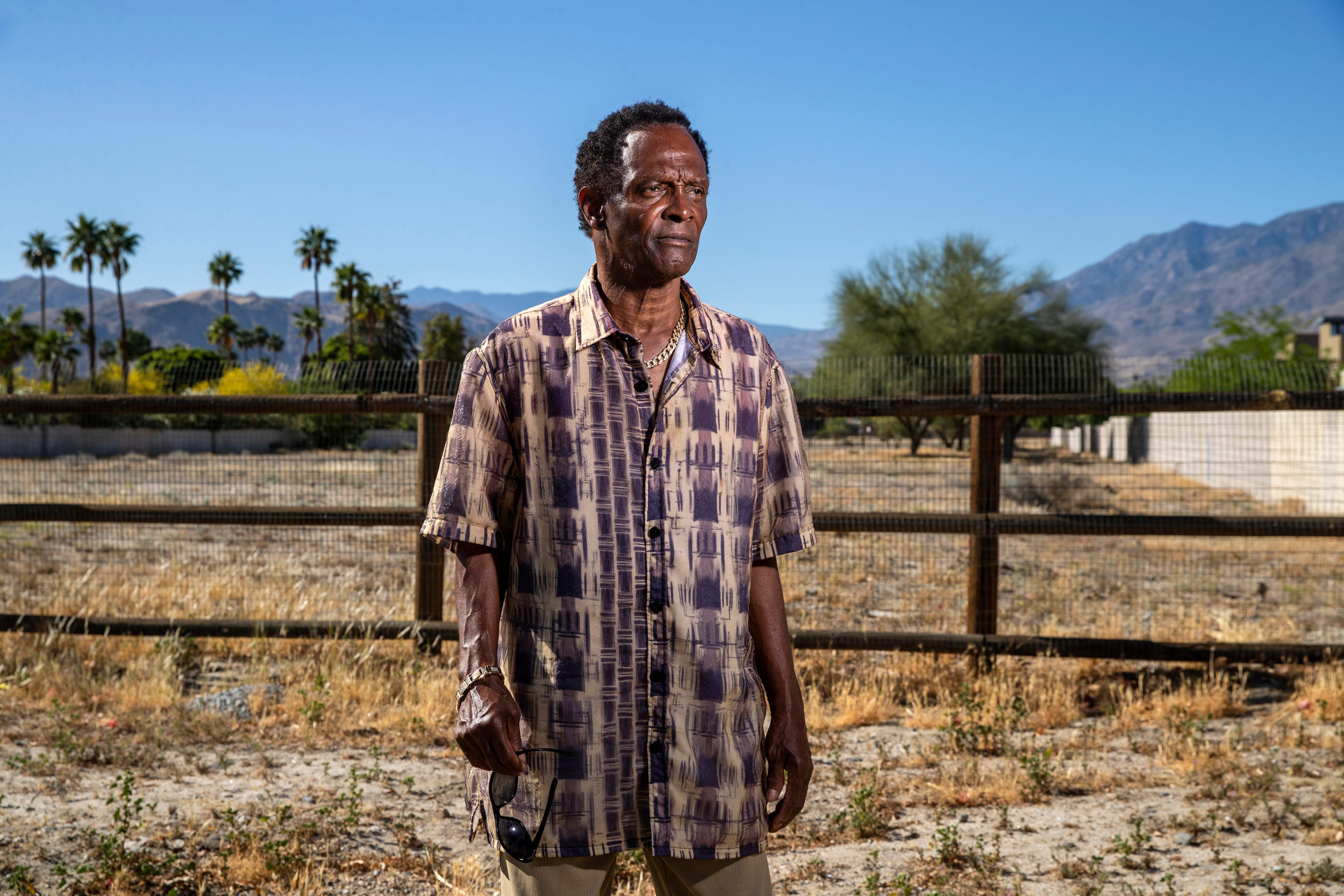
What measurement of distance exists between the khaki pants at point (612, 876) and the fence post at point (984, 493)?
3.96 m

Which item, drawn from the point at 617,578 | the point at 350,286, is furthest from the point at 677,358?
the point at 350,286

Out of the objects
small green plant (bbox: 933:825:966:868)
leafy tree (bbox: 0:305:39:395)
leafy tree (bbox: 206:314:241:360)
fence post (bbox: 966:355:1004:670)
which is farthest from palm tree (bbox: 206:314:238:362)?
small green plant (bbox: 933:825:966:868)

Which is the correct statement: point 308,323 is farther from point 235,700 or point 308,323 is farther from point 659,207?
point 659,207

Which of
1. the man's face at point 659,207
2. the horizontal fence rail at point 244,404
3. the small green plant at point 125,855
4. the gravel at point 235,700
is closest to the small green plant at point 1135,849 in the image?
the man's face at point 659,207

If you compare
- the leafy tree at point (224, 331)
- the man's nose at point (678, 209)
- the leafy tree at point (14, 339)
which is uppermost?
the leafy tree at point (224, 331)

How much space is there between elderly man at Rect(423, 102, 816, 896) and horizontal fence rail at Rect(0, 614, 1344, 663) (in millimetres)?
3587

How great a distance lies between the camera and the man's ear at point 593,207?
1.84 m

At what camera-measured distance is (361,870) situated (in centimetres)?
341

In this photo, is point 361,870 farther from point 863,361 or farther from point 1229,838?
point 863,361

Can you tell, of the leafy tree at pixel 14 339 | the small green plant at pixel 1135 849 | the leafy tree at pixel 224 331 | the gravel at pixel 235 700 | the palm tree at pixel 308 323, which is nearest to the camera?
the small green plant at pixel 1135 849

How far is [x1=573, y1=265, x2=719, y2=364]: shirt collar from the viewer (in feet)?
5.85

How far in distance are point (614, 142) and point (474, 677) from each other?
100 centimetres

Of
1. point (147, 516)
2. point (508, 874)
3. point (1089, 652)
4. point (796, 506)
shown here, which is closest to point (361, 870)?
point (508, 874)

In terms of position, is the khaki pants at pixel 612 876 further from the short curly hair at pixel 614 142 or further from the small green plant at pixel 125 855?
the small green plant at pixel 125 855
